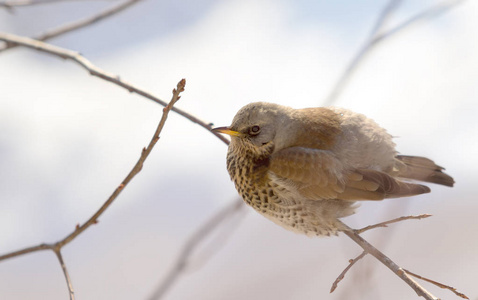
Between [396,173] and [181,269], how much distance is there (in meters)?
0.75

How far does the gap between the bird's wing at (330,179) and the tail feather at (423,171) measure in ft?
0.67

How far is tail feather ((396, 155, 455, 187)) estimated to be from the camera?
5.32 feet

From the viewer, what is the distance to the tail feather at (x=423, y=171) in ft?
5.32

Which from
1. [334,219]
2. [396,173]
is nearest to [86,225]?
[334,219]

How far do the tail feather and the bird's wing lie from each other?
0.67 ft

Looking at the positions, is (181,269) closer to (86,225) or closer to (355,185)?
(86,225)

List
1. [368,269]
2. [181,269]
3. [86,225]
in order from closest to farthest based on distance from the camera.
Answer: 1. [86,225]
2. [368,269]
3. [181,269]

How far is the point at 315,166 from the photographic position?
148 cm

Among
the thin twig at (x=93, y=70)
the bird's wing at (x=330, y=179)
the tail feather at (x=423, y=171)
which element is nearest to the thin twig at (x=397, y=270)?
the bird's wing at (x=330, y=179)

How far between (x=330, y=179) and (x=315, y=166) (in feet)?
0.19

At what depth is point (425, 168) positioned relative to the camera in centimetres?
164

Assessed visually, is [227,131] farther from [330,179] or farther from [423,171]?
[423,171]

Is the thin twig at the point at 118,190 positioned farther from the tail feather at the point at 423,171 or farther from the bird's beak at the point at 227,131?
the tail feather at the point at 423,171

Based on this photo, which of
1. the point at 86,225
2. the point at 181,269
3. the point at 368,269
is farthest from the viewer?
the point at 181,269
